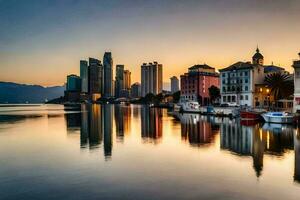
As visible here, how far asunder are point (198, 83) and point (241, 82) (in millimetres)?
50872

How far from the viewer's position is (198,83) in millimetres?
172000

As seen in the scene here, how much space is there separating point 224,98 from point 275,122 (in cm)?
6103

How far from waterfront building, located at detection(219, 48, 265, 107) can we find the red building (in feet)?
131

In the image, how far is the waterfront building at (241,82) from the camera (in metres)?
119

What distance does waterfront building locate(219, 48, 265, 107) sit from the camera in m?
119

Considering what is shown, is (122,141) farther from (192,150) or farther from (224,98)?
(224,98)

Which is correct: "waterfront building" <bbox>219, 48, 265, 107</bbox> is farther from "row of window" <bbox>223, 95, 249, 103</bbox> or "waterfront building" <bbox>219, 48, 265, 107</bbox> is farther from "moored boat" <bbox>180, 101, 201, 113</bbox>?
"moored boat" <bbox>180, 101, 201, 113</bbox>

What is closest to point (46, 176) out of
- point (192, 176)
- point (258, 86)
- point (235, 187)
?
point (192, 176)

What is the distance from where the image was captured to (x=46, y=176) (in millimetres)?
26141

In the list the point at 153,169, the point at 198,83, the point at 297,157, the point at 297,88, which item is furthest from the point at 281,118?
the point at 198,83

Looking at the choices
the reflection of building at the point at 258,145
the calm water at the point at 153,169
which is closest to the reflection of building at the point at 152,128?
the calm water at the point at 153,169

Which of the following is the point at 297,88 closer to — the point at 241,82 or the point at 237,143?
the point at 237,143

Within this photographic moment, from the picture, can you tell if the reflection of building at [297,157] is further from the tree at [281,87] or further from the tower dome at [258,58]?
the tower dome at [258,58]

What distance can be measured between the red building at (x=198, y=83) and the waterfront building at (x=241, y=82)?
3988 centimetres
